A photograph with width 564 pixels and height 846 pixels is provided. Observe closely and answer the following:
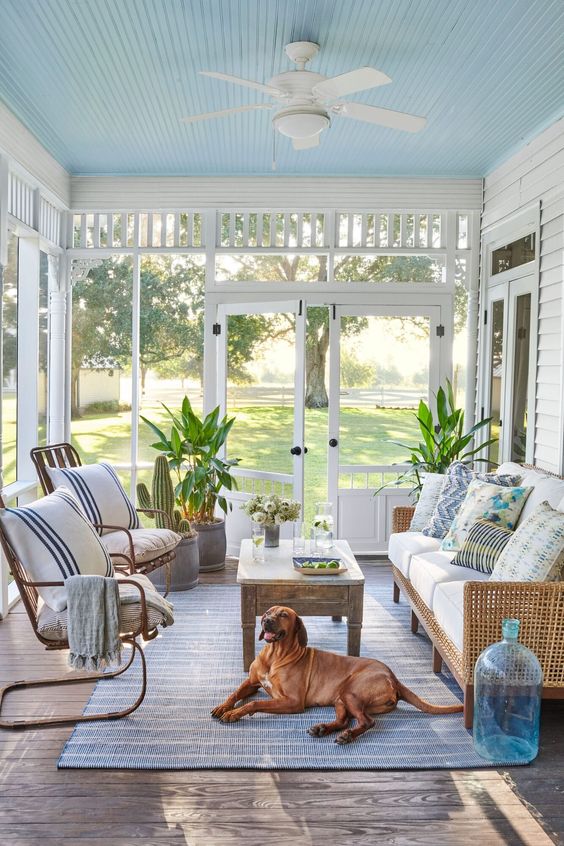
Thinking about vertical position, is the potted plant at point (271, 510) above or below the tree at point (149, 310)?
below

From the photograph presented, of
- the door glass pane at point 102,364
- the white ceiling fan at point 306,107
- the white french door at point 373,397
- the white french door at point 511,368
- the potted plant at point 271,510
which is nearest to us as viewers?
the white ceiling fan at point 306,107

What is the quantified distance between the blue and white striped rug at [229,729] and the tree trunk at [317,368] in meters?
2.59

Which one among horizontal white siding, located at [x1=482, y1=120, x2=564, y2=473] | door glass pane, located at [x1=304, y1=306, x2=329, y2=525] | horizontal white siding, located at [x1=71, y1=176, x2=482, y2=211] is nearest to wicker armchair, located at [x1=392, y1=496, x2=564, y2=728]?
horizontal white siding, located at [x1=482, y1=120, x2=564, y2=473]

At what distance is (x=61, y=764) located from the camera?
2.95 metres

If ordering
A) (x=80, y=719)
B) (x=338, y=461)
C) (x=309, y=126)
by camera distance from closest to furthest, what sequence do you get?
(x=80, y=719)
(x=309, y=126)
(x=338, y=461)

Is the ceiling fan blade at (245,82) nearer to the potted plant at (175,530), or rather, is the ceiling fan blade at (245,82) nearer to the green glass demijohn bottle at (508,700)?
the green glass demijohn bottle at (508,700)

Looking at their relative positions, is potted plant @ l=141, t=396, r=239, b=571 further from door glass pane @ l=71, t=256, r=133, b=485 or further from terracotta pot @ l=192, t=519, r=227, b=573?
door glass pane @ l=71, t=256, r=133, b=485

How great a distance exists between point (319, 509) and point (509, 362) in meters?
2.25

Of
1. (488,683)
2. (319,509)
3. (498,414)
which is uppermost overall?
(498,414)

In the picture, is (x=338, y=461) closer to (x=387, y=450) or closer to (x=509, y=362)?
(x=387, y=450)

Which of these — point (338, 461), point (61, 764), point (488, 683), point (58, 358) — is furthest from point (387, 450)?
point (61, 764)

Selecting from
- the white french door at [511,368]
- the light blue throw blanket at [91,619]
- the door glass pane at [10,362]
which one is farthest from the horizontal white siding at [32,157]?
the white french door at [511,368]

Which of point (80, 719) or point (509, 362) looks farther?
point (509, 362)

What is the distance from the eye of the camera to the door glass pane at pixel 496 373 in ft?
20.0
